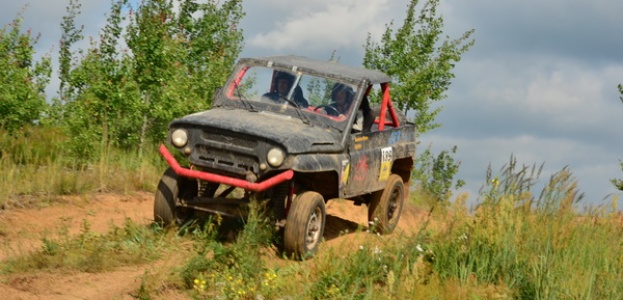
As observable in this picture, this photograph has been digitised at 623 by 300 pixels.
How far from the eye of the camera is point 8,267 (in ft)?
25.7

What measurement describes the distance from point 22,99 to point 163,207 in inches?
216

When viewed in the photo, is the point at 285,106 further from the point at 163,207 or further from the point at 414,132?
the point at 414,132

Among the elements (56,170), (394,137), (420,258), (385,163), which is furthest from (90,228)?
(420,258)

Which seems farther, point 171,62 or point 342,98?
point 171,62

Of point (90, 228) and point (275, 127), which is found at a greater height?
point (275, 127)

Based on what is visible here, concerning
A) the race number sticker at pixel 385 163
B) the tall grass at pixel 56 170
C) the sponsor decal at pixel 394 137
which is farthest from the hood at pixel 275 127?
the tall grass at pixel 56 170

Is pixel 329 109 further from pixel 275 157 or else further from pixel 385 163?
pixel 275 157

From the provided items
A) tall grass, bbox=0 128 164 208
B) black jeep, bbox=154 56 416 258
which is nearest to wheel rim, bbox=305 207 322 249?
black jeep, bbox=154 56 416 258

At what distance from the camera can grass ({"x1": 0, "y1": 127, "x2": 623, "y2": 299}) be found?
7.21 meters

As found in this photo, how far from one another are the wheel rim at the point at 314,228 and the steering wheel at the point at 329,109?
122cm

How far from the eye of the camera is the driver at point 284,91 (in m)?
10.1

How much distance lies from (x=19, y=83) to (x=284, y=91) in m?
5.40

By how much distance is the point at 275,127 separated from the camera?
9.12 m

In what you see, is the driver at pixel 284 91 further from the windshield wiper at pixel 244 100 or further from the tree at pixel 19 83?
the tree at pixel 19 83
